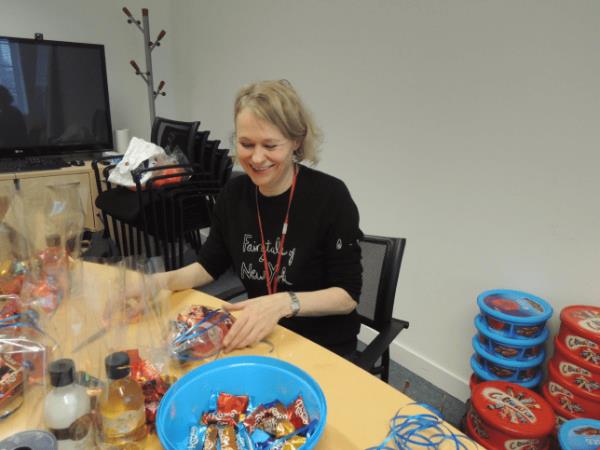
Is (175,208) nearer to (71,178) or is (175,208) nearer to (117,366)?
(71,178)

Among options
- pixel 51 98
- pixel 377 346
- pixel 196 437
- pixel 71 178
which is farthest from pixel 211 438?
pixel 51 98

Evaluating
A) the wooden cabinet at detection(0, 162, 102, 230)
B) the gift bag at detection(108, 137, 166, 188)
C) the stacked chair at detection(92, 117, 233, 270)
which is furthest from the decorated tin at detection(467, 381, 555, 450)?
the wooden cabinet at detection(0, 162, 102, 230)

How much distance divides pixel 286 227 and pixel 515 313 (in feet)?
2.95

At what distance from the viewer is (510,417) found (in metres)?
1.29

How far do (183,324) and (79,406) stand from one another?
303 millimetres

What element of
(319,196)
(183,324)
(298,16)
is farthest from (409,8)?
(183,324)

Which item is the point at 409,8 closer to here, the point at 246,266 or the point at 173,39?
the point at 246,266

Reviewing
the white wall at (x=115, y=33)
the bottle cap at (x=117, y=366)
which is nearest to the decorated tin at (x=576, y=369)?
the bottle cap at (x=117, y=366)

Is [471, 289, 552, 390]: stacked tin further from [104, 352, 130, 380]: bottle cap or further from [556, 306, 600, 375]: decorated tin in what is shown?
[104, 352, 130, 380]: bottle cap

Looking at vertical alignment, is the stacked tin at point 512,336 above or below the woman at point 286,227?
below

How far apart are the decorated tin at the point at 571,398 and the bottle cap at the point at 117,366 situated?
1.41m

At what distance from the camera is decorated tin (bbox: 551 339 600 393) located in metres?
1.27

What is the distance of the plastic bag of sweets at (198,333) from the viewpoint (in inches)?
31.4

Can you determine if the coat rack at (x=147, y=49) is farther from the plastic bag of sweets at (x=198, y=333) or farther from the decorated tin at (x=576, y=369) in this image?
the decorated tin at (x=576, y=369)
